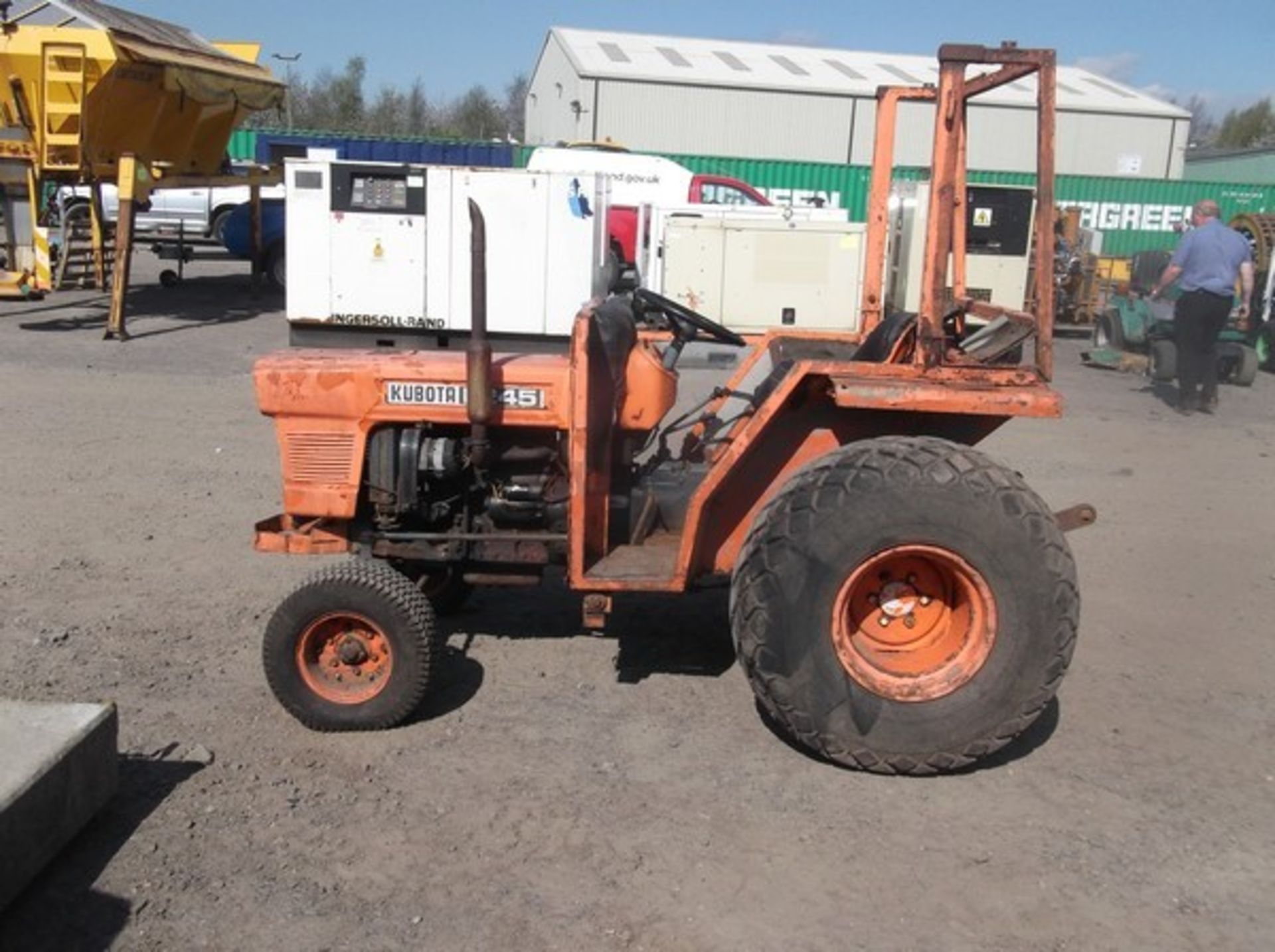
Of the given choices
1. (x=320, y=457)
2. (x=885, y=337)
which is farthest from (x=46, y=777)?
(x=885, y=337)

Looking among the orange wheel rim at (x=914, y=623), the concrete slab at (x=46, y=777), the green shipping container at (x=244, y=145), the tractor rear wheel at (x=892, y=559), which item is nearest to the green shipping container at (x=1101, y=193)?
the green shipping container at (x=244, y=145)

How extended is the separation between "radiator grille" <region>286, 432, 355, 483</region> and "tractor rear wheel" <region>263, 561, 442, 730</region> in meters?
0.33

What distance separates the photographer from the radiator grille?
4176 mm

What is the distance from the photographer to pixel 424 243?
1210cm

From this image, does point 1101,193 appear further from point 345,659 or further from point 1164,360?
point 345,659

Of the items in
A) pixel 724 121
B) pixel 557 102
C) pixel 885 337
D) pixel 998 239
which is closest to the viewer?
pixel 885 337

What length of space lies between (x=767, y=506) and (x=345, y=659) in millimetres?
1517

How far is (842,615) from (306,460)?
75.1 inches

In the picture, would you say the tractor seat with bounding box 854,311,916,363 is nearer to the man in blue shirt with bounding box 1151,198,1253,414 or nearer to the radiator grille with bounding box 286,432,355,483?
the radiator grille with bounding box 286,432,355,483

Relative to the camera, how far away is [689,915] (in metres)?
3.12

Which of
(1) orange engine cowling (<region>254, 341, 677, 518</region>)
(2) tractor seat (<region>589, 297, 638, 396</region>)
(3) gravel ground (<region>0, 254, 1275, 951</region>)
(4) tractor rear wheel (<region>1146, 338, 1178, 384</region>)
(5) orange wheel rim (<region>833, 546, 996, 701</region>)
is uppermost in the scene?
(2) tractor seat (<region>589, 297, 638, 396</region>)

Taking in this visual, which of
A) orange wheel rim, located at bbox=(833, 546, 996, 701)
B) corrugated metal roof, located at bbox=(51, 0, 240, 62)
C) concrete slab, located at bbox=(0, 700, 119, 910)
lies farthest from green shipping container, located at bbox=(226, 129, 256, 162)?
orange wheel rim, located at bbox=(833, 546, 996, 701)

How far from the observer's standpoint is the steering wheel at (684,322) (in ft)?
14.7

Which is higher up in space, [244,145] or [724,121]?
[724,121]
